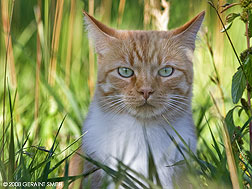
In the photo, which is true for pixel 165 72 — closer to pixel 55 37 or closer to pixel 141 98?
pixel 141 98

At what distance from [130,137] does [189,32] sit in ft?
1.69

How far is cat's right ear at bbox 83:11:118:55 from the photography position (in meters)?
1.76

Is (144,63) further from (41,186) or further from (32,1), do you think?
(32,1)

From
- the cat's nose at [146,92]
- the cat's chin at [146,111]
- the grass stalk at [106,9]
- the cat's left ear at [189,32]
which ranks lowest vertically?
the cat's chin at [146,111]

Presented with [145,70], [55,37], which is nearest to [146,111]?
[145,70]

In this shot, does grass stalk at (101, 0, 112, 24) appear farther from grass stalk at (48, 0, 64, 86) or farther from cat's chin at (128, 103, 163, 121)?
cat's chin at (128, 103, 163, 121)

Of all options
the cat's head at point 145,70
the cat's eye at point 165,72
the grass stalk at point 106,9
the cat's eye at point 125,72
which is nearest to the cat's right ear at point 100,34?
the cat's head at point 145,70

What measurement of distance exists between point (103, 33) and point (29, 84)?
1.25 metres

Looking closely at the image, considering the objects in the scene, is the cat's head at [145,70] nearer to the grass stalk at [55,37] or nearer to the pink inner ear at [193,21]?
the pink inner ear at [193,21]

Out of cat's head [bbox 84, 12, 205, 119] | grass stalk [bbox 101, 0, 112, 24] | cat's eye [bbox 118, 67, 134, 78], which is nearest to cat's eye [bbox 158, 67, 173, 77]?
cat's head [bbox 84, 12, 205, 119]

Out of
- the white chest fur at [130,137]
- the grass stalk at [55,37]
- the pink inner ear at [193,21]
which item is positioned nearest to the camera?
the white chest fur at [130,137]

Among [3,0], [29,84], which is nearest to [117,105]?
[3,0]

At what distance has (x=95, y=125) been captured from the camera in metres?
1.68

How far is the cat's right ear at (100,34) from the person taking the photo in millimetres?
1755
